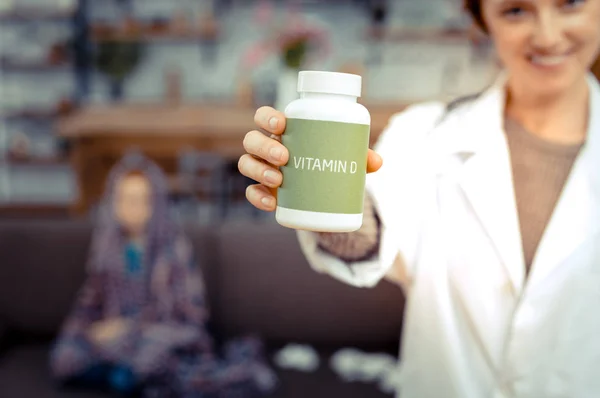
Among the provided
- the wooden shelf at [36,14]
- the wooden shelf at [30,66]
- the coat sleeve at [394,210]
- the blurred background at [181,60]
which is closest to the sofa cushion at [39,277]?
the coat sleeve at [394,210]

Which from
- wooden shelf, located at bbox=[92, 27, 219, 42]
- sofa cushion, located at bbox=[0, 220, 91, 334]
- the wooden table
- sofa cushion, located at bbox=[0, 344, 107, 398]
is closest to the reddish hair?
sofa cushion, located at bbox=[0, 344, 107, 398]

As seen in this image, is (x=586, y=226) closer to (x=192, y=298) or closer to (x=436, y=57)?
(x=192, y=298)

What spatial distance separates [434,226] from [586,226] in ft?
0.72

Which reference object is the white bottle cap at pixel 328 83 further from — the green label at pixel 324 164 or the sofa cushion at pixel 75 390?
the sofa cushion at pixel 75 390

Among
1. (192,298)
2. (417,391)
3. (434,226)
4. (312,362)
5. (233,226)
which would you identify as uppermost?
(434,226)

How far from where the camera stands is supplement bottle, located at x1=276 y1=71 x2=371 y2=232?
616mm

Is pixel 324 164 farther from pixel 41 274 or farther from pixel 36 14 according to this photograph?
pixel 36 14

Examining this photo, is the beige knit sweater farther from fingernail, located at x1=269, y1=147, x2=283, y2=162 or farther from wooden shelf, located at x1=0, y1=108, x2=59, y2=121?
wooden shelf, located at x1=0, y1=108, x2=59, y2=121

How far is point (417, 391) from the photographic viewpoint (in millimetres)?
964

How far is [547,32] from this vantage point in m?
0.80

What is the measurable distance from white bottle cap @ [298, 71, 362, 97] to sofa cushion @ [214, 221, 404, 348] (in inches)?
63.6

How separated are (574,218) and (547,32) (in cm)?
27

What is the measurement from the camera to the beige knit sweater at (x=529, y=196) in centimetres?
87

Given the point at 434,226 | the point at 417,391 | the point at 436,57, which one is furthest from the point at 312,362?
the point at 436,57
